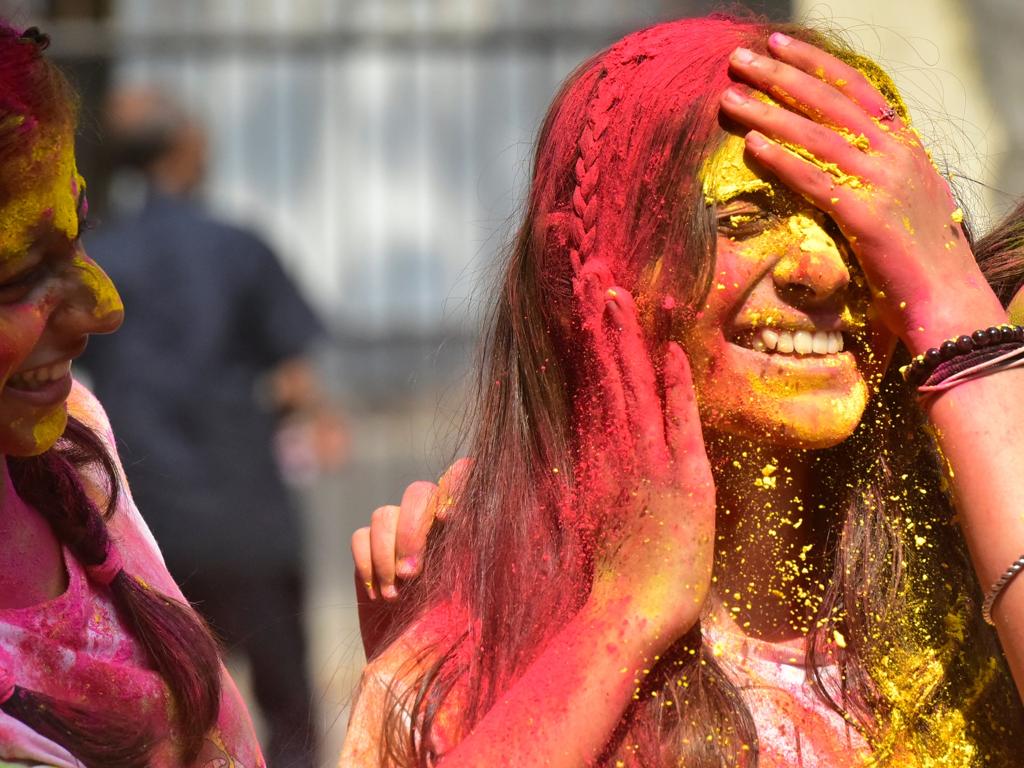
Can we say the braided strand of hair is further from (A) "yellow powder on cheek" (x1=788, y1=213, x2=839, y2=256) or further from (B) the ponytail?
(B) the ponytail

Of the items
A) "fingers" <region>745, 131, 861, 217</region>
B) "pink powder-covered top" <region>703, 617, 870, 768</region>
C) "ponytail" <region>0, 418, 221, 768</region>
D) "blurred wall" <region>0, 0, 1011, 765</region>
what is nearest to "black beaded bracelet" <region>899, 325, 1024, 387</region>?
"fingers" <region>745, 131, 861, 217</region>

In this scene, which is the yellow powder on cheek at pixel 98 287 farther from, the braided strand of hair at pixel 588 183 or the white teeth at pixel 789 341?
the white teeth at pixel 789 341

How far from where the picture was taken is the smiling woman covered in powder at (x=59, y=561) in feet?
6.17

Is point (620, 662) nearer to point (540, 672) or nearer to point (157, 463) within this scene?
point (540, 672)

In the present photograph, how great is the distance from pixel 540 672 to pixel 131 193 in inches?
247

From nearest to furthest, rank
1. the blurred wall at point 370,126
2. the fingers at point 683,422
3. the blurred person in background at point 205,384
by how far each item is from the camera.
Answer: the fingers at point 683,422 → the blurred person in background at point 205,384 → the blurred wall at point 370,126

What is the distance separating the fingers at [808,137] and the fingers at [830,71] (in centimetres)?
8

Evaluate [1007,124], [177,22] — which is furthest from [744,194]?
[177,22]

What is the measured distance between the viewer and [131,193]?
786cm

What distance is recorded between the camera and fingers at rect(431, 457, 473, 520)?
Result: 2486mm

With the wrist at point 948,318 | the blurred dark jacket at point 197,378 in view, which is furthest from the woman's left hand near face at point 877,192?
the blurred dark jacket at point 197,378

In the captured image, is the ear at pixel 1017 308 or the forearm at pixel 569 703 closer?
the forearm at pixel 569 703

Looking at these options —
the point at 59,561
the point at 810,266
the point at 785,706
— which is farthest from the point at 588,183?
the point at 59,561

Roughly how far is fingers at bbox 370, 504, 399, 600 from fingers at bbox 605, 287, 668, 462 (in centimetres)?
54
